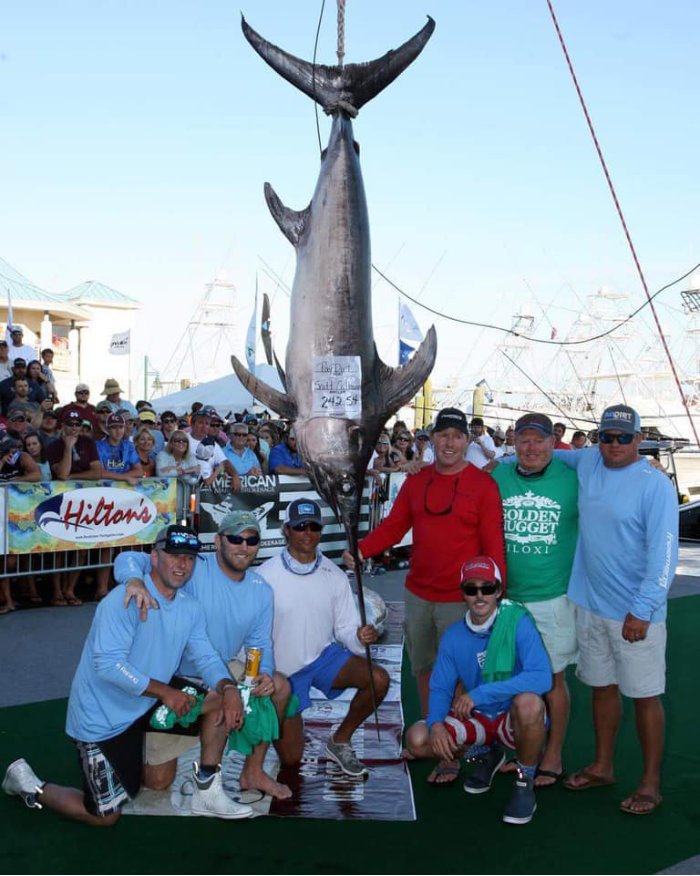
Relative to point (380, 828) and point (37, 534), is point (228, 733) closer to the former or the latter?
point (380, 828)

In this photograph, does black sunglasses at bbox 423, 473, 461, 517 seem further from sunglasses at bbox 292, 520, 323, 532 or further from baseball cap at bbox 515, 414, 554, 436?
sunglasses at bbox 292, 520, 323, 532

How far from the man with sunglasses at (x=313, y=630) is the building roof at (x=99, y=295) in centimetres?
2886

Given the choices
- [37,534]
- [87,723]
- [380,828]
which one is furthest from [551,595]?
[37,534]

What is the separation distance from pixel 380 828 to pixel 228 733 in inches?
27.3

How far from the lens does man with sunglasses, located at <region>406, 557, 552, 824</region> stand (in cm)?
349

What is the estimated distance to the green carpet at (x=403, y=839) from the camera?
2.94 meters

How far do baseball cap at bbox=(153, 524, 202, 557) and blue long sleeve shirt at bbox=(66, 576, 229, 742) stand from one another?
217mm

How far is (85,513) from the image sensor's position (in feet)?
22.4

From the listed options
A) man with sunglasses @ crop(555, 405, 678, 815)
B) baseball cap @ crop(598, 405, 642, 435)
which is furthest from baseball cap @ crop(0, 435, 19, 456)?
baseball cap @ crop(598, 405, 642, 435)

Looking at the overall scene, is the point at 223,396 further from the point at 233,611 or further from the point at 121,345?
the point at 233,611

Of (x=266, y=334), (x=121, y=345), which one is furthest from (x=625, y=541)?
(x=121, y=345)

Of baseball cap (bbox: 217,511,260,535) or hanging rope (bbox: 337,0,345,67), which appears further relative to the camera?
baseball cap (bbox: 217,511,260,535)

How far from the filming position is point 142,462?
7.51 meters

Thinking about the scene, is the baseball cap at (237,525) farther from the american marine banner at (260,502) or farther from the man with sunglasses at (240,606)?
the american marine banner at (260,502)
